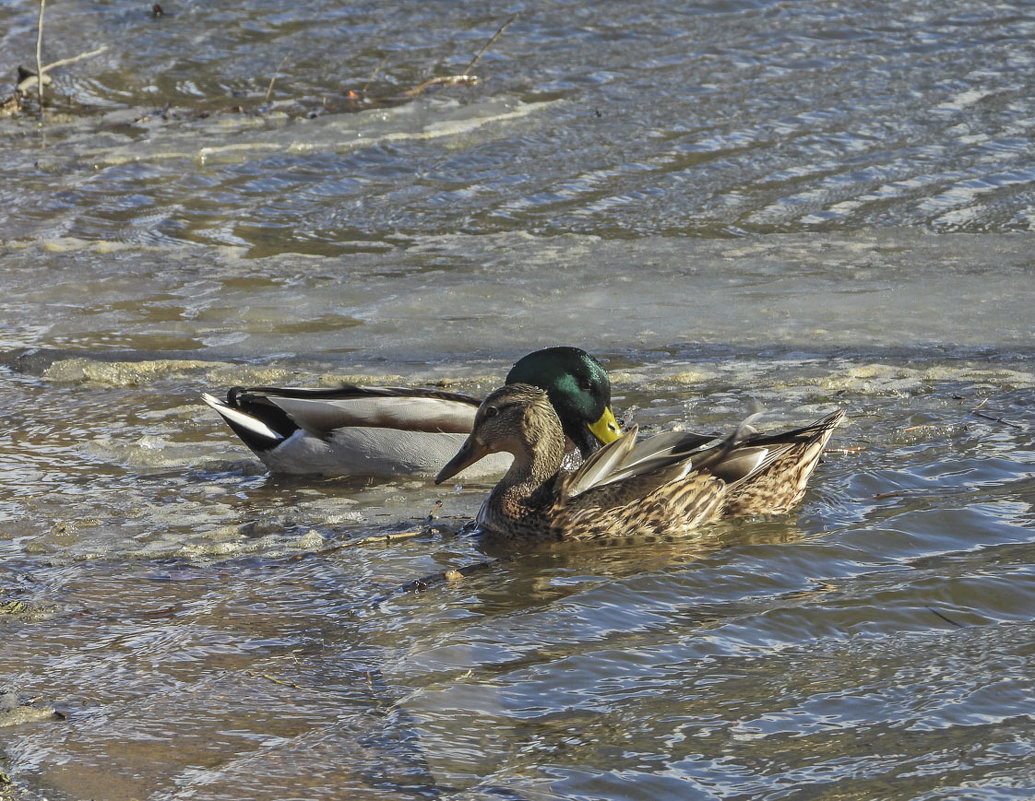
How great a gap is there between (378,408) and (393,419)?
0.25 ft

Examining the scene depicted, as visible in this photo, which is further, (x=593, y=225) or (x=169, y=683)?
(x=593, y=225)

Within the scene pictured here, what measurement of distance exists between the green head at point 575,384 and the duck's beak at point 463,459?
0.48 m

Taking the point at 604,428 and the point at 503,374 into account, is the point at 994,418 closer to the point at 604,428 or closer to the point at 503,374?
the point at 604,428

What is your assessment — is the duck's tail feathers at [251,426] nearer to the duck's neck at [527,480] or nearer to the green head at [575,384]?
the green head at [575,384]

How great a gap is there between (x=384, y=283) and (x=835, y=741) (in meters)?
6.17

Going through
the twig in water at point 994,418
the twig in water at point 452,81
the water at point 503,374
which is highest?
the twig in water at point 452,81

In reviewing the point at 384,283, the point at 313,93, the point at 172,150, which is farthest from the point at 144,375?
the point at 313,93

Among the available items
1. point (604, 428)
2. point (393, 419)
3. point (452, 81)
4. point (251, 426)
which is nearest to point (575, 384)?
point (604, 428)

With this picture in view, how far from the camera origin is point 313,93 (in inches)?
607

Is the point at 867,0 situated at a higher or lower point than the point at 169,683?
higher

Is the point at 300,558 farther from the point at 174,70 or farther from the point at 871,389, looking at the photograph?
the point at 174,70

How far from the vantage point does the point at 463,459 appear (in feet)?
18.5

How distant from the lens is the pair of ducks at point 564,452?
528 cm

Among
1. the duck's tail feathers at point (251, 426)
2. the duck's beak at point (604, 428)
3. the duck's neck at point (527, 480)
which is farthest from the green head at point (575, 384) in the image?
the duck's tail feathers at point (251, 426)
